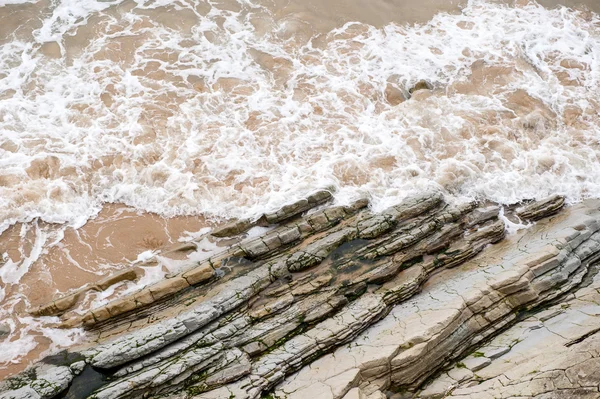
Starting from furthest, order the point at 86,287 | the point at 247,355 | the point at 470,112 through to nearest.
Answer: the point at 470,112 → the point at 86,287 → the point at 247,355

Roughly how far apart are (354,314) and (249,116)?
7504 millimetres

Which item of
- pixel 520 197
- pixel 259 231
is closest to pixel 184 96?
pixel 259 231

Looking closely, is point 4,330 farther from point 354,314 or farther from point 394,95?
point 394,95

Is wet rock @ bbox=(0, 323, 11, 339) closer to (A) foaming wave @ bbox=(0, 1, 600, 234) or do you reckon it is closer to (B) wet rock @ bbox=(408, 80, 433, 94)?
(A) foaming wave @ bbox=(0, 1, 600, 234)

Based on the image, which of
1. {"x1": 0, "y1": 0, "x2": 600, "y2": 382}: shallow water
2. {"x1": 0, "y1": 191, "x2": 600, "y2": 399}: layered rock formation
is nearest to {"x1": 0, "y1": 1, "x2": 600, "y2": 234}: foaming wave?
{"x1": 0, "y1": 0, "x2": 600, "y2": 382}: shallow water

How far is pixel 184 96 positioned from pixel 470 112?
8.93m

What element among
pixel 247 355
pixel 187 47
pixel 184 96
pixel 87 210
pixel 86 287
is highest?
pixel 187 47

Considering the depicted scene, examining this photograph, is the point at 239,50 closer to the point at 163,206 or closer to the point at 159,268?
the point at 163,206

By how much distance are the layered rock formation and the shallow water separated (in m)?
1.15

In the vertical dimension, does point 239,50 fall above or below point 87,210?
above

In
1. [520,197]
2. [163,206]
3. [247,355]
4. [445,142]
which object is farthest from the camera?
[445,142]

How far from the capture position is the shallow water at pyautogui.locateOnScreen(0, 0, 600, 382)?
12312mm

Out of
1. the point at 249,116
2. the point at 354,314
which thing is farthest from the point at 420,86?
the point at 354,314

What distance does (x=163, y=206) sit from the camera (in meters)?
12.7
